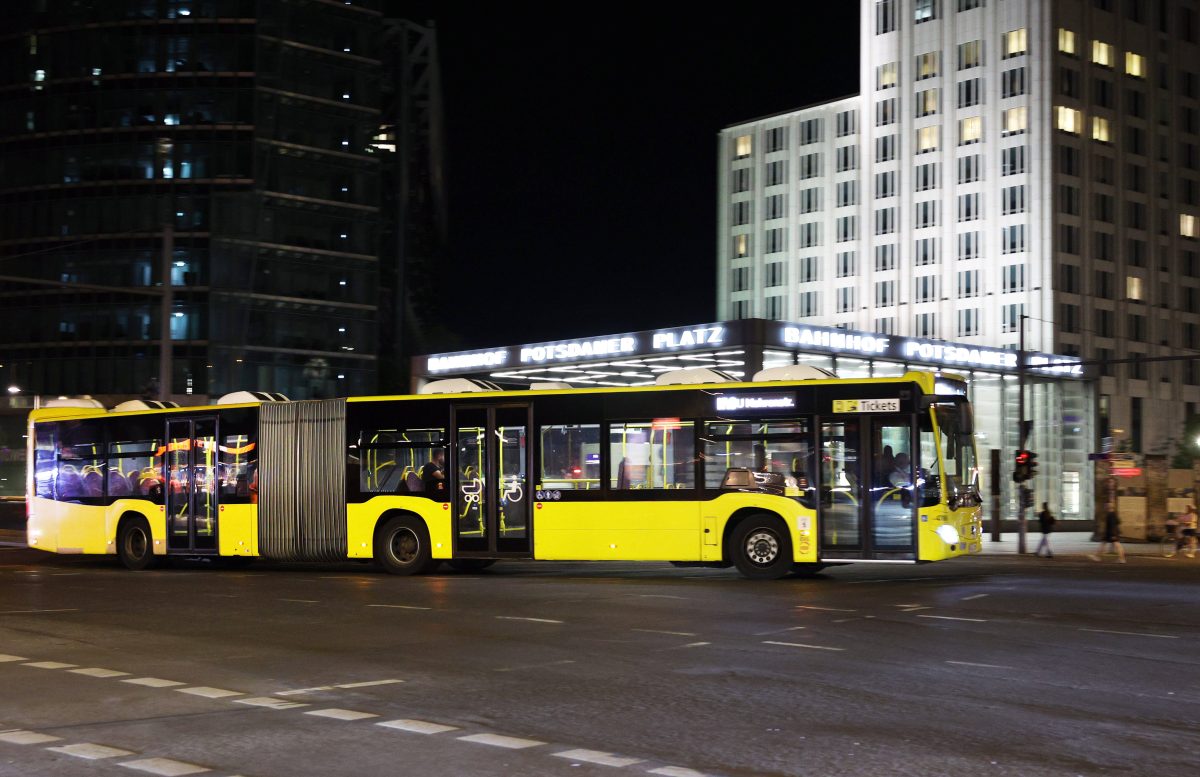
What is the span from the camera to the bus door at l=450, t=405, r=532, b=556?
23203mm

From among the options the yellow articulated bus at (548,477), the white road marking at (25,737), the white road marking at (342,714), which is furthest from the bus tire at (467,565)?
the white road marking at (25,737)

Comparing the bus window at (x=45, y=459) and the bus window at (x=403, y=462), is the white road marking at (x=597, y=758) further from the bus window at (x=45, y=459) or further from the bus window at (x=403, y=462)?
the bus window at (x=45, y=459)

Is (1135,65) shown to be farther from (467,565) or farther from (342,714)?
(342,714)

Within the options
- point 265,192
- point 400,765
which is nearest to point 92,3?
point 265,192

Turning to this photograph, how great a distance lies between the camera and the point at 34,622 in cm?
1556

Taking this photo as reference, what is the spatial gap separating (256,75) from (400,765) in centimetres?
7406

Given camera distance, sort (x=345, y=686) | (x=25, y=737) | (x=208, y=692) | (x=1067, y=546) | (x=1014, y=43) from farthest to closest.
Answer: (x=1014, y=43) → (x=1067, y=546) → (x=345, y=686) → (x=208, y=692) → (x=25, y=737)

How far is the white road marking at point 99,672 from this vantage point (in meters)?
11.3

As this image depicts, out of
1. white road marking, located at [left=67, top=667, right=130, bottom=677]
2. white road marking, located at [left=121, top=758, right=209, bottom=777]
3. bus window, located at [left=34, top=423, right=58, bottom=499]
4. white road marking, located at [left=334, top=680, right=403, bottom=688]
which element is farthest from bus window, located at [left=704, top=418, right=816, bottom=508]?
white road marking, located at [left=121, top=758, right=209, bottom=777]

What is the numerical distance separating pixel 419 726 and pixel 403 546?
15.6 metres

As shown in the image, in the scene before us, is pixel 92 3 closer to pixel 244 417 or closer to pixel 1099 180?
pixel 244 417

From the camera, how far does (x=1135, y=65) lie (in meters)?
99.0

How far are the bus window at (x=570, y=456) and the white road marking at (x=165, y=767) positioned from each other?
15.1 m

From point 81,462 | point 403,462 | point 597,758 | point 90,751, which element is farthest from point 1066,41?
point 90,751
